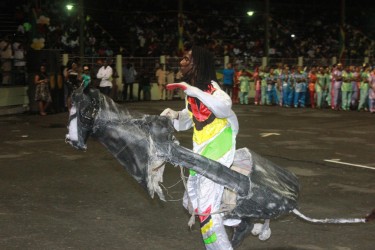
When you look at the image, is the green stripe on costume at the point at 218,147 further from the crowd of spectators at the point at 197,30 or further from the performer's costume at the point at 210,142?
the crowd of spectators at the point at 197,30

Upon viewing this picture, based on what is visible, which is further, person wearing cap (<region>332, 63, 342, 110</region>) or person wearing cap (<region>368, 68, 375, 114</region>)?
person wearing cap (<region>332, 63, 342, 110</region>)

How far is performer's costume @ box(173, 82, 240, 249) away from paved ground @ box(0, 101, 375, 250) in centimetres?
137

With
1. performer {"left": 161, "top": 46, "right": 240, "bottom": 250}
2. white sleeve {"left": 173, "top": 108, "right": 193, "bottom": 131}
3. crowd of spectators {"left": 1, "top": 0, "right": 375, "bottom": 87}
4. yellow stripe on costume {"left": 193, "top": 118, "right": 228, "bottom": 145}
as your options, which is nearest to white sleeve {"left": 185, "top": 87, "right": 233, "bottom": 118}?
performer {"left": 161, "top": 46, "right": 240, "bottom": 250}

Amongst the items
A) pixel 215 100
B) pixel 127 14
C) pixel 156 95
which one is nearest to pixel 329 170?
pixel 215 100

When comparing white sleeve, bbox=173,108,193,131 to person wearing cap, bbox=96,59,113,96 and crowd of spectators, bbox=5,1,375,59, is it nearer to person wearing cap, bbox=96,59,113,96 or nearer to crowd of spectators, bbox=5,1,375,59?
person wearing cap, bbox=96,59,113,96

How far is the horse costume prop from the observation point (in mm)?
4750

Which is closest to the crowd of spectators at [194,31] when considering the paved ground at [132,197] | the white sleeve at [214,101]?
the paved ground at [132,197]

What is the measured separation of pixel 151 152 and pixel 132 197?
12.1 feet

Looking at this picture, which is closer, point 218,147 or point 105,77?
point 218,147

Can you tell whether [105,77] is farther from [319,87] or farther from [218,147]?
[218,147]

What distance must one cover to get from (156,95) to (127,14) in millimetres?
9112

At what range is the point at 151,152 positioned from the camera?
188 inches

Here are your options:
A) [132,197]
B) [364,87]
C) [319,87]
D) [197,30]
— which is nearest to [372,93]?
[364,87]

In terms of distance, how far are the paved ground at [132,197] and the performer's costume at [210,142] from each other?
1.37 metres
